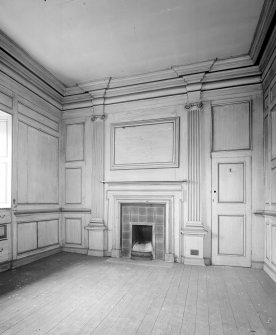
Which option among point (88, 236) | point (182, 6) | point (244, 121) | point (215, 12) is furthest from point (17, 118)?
point (244, 121)

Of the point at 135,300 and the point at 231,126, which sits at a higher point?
the point at 231,126

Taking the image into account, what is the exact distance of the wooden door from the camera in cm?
376

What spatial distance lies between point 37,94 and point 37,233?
→ 2.40 meters

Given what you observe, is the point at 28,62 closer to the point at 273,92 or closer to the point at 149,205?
the point at 149,205

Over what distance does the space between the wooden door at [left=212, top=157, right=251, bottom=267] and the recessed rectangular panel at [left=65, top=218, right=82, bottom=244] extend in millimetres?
2453

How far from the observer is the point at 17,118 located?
3.80 m

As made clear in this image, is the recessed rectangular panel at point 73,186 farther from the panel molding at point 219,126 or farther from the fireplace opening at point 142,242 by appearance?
the panel molding at point 219,126

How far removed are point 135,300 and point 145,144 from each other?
8.47ft

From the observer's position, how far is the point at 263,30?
118 inches

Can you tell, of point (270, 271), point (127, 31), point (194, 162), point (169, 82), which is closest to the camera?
point (127, 31)

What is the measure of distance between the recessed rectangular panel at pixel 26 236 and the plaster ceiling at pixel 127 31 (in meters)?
2.65

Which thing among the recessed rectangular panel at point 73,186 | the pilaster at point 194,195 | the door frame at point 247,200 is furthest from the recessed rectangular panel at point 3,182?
the door frame at point 247,200

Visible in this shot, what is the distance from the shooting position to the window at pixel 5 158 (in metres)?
3.65

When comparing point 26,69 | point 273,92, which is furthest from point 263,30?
point 26,69
